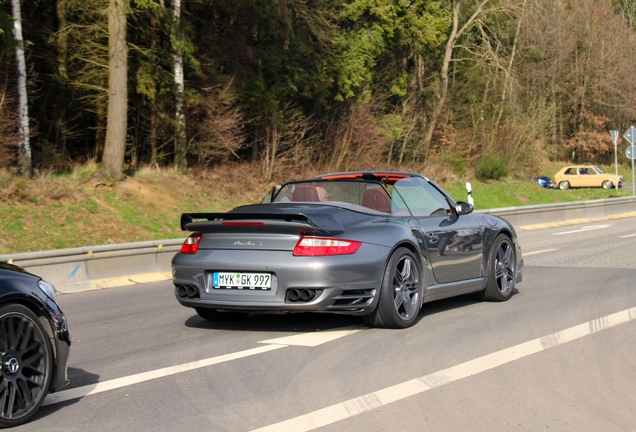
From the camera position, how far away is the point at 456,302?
9.65 m

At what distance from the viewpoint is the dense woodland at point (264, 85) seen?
23609mm

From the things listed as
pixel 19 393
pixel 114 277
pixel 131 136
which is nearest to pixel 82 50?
pixel 131 136

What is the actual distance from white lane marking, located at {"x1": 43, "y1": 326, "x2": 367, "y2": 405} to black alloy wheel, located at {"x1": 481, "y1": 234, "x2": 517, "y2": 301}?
2.17 m

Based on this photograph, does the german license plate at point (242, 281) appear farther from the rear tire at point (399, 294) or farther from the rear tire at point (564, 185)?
the rear tire at point (564, 185)

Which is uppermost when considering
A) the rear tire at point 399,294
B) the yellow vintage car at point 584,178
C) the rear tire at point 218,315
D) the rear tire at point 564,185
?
the rear tire at point 399,294

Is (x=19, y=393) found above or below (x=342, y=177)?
below

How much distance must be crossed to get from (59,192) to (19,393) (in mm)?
15383

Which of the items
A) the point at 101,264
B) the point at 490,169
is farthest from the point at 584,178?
the point at 101,264

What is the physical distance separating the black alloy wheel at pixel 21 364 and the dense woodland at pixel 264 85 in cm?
1646

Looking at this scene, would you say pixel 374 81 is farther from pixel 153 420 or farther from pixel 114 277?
pixel 153 420

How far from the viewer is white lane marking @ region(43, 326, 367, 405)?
5539mm

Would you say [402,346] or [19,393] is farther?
[402,346]

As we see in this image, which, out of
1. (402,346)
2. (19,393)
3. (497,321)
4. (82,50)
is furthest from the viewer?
(82,50)

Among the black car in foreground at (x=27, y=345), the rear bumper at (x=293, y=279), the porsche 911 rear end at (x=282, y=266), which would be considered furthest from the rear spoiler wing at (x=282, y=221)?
the black car in foreground at (x=27, y=345)
